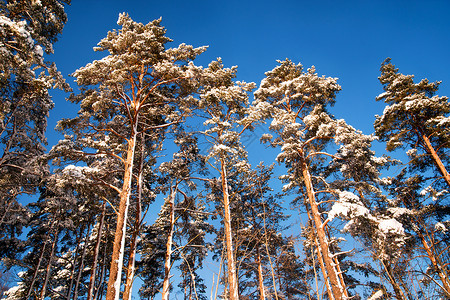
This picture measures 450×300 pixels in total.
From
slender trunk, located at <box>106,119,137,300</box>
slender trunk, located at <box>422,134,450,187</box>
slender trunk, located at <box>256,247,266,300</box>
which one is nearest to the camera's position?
slender trunk, located at <box>106,119,137,300</box>

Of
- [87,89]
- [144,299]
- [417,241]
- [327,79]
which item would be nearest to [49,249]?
[144,299]

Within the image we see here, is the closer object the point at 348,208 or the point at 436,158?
the point at 348,208

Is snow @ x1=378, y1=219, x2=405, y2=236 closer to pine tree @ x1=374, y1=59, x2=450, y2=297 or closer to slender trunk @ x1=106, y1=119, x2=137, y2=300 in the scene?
pine tree @ x1=374, y1=59, x2=450, y2=297

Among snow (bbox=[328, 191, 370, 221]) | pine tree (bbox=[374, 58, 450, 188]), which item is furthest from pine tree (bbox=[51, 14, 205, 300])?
pine tree (bbox=[374, 58, 450, 188])

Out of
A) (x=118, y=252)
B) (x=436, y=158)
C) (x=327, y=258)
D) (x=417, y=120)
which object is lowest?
(x=327, y=258)

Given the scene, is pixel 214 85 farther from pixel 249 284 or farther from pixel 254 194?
pixel 249 284

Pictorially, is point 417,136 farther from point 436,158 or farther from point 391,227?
point 391,227

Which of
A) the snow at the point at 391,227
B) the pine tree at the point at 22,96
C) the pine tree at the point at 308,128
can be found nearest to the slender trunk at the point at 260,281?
the pine tree at the point at 308,128

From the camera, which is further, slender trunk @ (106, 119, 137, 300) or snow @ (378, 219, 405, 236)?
snow @ (378, 219, 405, 236)

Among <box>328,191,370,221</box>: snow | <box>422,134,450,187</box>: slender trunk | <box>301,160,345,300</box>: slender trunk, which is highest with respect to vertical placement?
<box>422,134,450,187</box>: slender trunk

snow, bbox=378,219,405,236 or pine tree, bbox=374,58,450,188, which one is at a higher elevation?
pine tree, bbox=374,58,450,188

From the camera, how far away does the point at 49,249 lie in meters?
15.8

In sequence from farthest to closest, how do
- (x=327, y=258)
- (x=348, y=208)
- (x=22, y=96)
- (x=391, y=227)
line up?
1. (x=22, y=96)
2. (x=327, y=258)
3. (x=348, y=208)
4. (x=391, y=227)

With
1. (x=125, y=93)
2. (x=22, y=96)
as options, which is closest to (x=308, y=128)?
(x=125, y=93)
